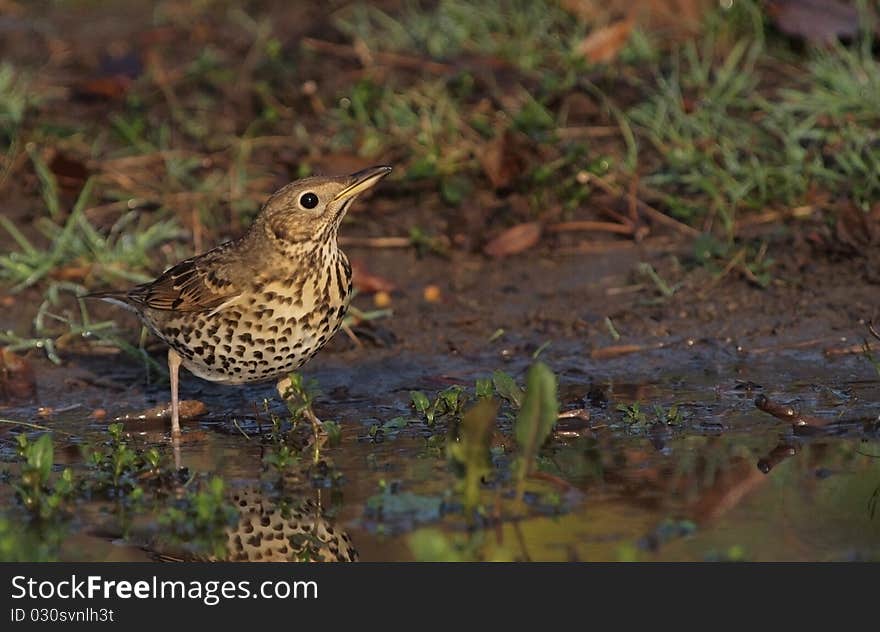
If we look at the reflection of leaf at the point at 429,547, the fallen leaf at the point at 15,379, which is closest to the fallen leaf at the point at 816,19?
the fallen leaf at the point at 15,379

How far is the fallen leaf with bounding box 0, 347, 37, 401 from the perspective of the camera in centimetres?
841

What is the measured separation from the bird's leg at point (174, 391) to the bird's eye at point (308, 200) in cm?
115

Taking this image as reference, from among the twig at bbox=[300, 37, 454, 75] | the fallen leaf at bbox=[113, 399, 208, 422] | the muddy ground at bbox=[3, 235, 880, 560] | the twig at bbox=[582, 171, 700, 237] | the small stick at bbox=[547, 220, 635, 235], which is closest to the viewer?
the muddy ground at bbox=[3, 235, 880, 560]

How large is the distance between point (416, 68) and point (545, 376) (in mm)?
6255

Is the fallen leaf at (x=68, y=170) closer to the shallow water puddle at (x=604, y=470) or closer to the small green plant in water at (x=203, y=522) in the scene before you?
the shallow water puddle at (x=604, y=470)

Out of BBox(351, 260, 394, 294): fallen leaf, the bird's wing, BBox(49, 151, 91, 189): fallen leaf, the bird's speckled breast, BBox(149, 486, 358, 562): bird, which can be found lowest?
BBox(149, 486, 358, 562): bird

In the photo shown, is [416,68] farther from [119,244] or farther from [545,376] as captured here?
[545,376]

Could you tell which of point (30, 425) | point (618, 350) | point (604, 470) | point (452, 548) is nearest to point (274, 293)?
point (30, 425)

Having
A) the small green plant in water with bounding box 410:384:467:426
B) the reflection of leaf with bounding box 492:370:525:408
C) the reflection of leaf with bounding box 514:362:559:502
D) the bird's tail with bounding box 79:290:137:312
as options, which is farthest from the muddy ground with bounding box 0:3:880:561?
the bird's tail with bounding box 79:290:137:312

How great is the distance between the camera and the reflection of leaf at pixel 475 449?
5.58 meters

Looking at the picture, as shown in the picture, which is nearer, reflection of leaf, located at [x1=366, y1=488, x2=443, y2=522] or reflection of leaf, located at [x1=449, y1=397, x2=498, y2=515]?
reflection of leaf, located at [x1=449, y1=397, x2=498, y2=515]

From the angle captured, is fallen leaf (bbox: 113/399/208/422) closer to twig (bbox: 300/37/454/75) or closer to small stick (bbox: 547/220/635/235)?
small stick (bbox: 547/220/635/235)

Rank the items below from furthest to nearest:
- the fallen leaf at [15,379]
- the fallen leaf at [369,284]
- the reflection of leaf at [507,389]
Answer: the fallen leaf at [369,284]
the fallen leaf at [15,379]
the reflection of leaf at [507,389]

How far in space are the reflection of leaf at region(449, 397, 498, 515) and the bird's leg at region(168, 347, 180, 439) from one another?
2297 millimetres
